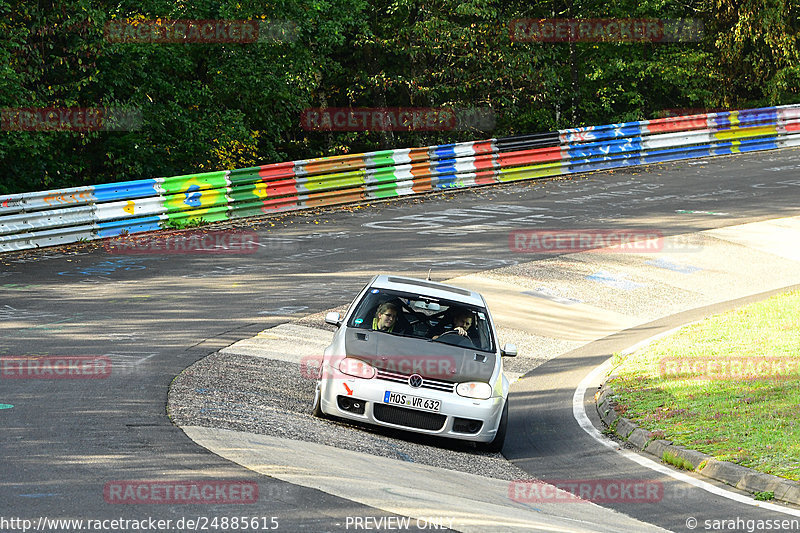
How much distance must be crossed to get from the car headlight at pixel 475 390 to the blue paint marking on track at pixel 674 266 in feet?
38.7

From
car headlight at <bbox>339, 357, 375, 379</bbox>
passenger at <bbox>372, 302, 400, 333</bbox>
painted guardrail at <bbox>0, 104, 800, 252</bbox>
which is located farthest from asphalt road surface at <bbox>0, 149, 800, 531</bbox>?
passenger at <bbox>372, 302, 400, 333</bbox>

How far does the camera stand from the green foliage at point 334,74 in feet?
74.9

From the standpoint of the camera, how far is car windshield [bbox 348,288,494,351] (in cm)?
1052

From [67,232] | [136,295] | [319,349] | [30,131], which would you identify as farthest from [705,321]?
[30,131]

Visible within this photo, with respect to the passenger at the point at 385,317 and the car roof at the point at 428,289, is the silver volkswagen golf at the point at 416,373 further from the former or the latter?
the car roof at the point at 428,289

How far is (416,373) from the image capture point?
9516 mm

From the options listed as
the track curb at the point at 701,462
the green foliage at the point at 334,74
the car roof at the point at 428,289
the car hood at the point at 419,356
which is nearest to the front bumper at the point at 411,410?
the car hood at the point at 419,356

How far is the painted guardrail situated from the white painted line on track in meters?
11.7

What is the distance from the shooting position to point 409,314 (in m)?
10.8

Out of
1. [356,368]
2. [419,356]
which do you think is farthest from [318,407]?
[419,356]

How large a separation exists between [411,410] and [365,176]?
17055 millimetres

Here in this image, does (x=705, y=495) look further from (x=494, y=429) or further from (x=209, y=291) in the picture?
(x=209, y=291)

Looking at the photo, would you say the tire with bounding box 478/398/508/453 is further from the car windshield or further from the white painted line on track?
the white painted line on track

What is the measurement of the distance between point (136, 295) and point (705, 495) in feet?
33.4
